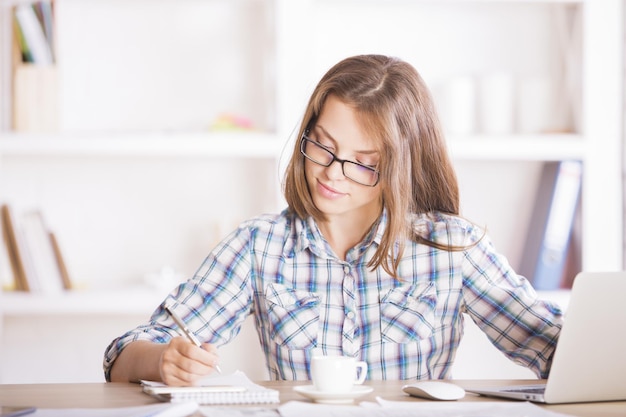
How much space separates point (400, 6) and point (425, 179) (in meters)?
1.32

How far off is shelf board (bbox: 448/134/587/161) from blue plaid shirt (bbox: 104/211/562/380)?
0.98 m

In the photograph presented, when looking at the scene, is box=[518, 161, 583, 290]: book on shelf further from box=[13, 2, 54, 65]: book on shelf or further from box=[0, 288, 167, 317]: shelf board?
box=[13, 2, 54, 65]: book on shelf

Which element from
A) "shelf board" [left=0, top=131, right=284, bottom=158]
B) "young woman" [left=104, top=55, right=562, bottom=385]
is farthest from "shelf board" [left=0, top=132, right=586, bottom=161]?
"young woman" [left=104, top=55, right=562, bottom=385]

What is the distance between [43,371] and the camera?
279cm

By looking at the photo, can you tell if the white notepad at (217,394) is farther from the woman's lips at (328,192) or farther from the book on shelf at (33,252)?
the book on shelf at (33,252)

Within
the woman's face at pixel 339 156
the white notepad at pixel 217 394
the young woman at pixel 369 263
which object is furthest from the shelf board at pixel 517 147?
the white notepad at pixel 217 394

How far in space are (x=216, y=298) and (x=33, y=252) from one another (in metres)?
1.17

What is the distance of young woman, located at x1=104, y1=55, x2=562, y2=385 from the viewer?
1575 millimetres

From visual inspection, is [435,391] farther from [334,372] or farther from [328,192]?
[328,192]

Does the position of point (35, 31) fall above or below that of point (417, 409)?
above

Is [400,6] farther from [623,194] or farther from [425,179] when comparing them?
[425,179]

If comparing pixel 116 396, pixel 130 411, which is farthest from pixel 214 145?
pixel 130 411

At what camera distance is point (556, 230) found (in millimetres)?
2680

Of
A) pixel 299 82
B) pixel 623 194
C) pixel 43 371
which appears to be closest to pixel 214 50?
pixel 299 82
